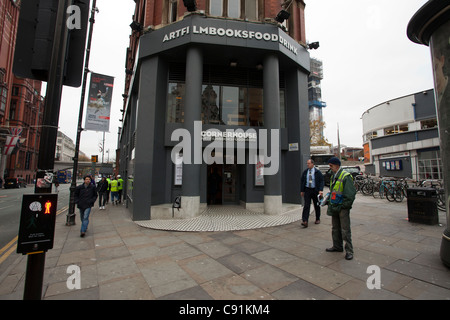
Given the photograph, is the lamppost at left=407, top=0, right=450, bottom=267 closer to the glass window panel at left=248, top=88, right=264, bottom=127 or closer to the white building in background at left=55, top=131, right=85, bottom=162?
the glass window panel at left=248, top=88, right=264, bottom=127

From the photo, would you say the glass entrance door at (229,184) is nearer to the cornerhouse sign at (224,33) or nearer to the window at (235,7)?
the cornerhouse sign at (224,33)

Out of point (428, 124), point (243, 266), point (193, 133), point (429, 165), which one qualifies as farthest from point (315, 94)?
point (243, 266)

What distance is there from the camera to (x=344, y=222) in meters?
4.70

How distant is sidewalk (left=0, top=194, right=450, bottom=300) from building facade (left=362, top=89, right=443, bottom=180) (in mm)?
25166

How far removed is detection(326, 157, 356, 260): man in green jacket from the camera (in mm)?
4633

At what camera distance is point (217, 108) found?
12.0 metres

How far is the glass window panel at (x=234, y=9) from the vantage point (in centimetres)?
1124

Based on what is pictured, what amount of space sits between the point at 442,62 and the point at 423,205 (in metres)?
5.29

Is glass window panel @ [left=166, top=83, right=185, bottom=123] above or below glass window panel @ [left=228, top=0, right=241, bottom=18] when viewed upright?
below

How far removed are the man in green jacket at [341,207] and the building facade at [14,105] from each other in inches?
1707

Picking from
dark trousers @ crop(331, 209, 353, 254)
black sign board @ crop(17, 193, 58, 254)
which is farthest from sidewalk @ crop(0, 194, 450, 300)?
black sign board @ crop(17, 193, 58, 254)

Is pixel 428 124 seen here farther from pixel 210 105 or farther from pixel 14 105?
pixel 14 105

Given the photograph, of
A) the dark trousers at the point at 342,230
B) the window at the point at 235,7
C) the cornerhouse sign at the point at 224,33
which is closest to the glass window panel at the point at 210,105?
the cornerhouse sign at the point at 224,33

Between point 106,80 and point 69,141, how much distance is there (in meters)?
131
